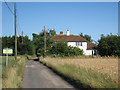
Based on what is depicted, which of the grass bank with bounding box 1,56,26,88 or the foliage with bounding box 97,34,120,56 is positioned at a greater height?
the foliage with bounding box 97,34,120,56

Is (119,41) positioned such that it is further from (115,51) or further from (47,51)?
(47,51)

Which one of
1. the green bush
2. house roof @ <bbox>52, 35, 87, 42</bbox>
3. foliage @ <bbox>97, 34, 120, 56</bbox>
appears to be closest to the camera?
foliage @ <bbox>97, 34, 120, 56</bbox>

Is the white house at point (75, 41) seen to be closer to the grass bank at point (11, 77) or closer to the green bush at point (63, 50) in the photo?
the green bush at point (63, 50)

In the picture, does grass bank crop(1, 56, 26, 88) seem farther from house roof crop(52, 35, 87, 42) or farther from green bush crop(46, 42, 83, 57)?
house roof crop(52, 35, 87, 42)

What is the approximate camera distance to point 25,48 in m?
67.4

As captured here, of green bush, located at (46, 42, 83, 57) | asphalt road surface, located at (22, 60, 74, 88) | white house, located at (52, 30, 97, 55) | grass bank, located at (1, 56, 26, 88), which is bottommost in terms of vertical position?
asphalt road surface, located at (22, 60, 74, 88)

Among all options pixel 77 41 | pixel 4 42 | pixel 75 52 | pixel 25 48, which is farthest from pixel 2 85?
pixel 4 42

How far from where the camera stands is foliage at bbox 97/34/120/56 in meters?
42.9

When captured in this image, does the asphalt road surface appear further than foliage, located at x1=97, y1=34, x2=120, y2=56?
No

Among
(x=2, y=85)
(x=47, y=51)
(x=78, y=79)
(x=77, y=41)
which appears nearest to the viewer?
(x=2, y=85)

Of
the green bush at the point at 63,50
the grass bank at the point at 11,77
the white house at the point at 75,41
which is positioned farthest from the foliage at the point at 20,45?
the grass bank at the point at 11,77

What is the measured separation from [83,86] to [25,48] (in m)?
56.4

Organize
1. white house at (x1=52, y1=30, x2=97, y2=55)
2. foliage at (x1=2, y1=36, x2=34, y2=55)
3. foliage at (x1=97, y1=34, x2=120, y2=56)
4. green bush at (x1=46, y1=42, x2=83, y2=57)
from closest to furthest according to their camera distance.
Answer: foliage at (x1=97, y1=34, x2=120, y2=56) < green bush at (x1=46, y1=42, x2=83, y2=57) < white house at (x1=52, y1=30, x2=97, y2=55) < foliage at (x1=2, y1=36, x2=34, y2=55)

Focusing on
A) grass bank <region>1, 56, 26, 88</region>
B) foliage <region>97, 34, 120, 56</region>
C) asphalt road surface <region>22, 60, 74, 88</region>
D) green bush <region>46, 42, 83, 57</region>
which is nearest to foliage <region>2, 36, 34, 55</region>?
green bush <region>46, 42, 83, 57</region>
